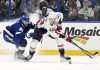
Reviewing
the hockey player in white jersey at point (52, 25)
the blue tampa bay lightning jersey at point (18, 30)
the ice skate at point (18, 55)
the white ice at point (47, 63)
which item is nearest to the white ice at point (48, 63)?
the white ice at point (47, 63)

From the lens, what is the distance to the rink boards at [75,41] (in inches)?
419

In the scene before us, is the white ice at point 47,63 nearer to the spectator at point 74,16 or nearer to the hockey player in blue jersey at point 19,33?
the hockey player in blue jersey at point 19,33

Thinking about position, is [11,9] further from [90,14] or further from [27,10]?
[90,14]

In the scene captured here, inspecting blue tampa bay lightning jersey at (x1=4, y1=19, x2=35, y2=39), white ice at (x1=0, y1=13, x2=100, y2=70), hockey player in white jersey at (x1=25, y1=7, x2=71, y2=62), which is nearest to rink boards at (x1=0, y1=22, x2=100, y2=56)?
white ice at (x1=0, y1=13, x2=100, y2=70)

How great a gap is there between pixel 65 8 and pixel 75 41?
2.35 feet

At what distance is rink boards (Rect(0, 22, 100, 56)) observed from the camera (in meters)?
10.6

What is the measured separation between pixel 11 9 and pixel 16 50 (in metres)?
1.00

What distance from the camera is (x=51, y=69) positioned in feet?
27.7

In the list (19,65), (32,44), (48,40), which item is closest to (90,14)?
(48,40)

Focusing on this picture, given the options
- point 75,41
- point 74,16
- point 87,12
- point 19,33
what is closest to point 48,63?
point 19,33

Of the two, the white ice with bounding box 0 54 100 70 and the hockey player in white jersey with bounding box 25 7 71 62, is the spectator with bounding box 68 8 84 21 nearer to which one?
the white ice with bounding box 0 54 100 70

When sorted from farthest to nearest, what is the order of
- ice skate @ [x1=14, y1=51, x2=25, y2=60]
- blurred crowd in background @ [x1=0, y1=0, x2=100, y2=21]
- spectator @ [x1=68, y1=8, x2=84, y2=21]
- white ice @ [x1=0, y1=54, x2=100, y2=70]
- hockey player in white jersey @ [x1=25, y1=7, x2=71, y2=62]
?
spectator @ [x1=68, y1=8, x2=84, y2=21]
blurred crowd in background @ [x1=0, y1=0, x2=100, y2=21]
ice skate @ [x1=14, y1=51, x2=25, y2=60]
hockey player in white jersey @ [x1=25, y1=7, x2=71, y2=62]
white ice @ [x1=0, y1=54, x2=100, y2=70]

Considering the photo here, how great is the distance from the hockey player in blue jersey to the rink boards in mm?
693

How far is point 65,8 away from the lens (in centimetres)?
1074
